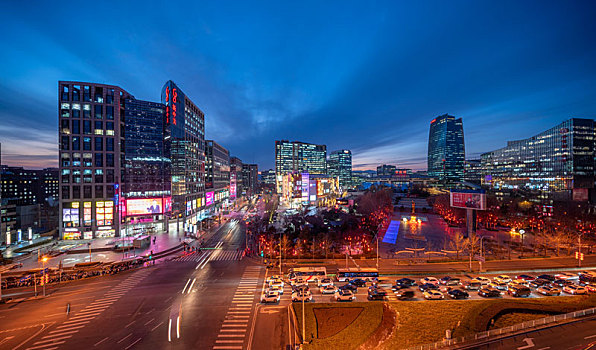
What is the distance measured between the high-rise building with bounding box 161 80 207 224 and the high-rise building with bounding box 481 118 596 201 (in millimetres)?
128348

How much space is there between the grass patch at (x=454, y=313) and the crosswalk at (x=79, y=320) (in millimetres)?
28447

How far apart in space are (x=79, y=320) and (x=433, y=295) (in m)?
38.1

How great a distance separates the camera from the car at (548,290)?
26594mm

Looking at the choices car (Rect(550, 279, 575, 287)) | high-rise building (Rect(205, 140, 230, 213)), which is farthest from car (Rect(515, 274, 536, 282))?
high-rise building (Rect(205, 140, 230, 213))

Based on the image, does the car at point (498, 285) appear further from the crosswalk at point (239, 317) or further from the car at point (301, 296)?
the crosswalk at point (239, 317)

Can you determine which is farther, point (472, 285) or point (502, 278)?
point (502, 278)

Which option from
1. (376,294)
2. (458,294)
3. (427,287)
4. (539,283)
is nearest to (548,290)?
(539,283)

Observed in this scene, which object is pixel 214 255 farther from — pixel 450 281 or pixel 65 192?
pixel 65 192

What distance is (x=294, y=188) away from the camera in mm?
112312

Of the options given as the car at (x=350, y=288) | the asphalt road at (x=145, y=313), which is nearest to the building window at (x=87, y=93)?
the asphalt road at (x=145, y=313)

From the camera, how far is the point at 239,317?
891 inches

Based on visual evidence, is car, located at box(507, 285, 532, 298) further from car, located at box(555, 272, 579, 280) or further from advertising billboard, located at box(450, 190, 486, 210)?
advertising billboard, located at box(450, 190, 486, 210)

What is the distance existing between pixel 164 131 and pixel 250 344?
6334 centimetres

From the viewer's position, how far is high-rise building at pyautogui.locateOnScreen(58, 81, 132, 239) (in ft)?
174
